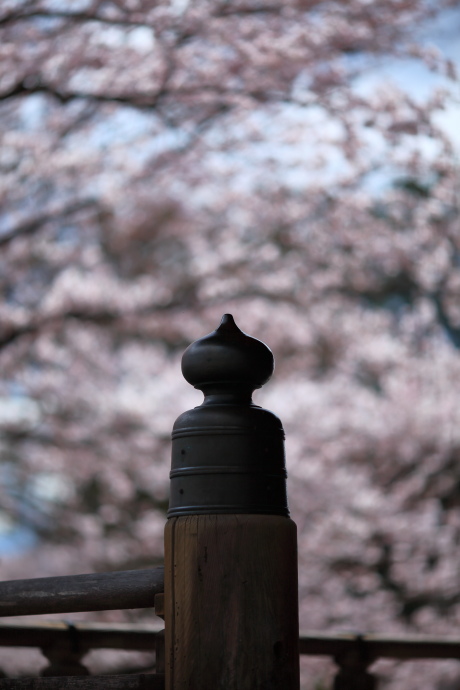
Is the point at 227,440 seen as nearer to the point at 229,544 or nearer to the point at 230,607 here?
the point at 229,544

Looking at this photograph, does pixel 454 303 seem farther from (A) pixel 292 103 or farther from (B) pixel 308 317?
(A) pixel 292 103

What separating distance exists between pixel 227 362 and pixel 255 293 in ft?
21.5

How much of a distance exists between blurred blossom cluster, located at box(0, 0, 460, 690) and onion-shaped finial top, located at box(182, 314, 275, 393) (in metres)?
5.15

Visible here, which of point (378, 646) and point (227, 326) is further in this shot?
point (378, 646)

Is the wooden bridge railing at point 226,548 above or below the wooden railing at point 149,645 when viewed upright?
above

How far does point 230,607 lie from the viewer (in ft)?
5.27

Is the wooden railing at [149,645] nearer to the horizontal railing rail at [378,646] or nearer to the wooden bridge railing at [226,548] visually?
Result: the horizontal railing rail at [378,646]

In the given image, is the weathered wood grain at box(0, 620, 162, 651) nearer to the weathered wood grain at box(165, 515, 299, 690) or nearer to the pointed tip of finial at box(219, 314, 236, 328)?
the weathered wood grain at box(165, 515, 299, 690)

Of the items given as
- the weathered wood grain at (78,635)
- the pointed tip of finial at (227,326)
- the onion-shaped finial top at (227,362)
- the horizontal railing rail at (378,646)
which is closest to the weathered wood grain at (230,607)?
the onion-shaped finial top at (227,362)

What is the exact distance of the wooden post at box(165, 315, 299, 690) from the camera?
1.60 metres

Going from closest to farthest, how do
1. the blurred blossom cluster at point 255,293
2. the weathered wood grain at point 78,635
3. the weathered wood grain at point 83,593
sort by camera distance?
the weathered wood grain at point 83,593, the weathered wood grain at point 78,635, the blurred blossom cluster at point 255,293

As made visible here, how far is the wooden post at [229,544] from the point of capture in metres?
1.60

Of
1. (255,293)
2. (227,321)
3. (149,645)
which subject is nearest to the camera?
(227,321)

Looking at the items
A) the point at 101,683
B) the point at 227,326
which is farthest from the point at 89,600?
the point at 227,326
